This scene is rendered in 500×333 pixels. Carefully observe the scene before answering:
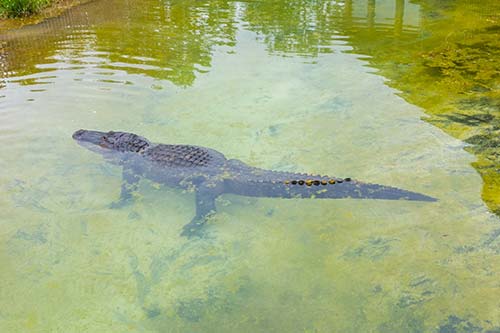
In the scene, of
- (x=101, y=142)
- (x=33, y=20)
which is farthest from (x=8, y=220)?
(x=33, y=20)

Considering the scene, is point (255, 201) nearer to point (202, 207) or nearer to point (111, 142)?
point (202, 207)

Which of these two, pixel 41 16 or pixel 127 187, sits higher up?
pixel 41 16

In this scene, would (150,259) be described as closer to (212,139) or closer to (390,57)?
(212,139)

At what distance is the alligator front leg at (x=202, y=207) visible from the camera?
3693 millimetres

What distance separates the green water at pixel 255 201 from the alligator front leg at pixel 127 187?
0.10 meters

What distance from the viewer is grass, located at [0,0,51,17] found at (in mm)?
10258

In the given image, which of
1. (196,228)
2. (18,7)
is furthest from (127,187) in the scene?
(18,7)

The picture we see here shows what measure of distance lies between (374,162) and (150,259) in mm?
2329

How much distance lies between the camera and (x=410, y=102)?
5.74m

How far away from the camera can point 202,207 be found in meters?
3.86

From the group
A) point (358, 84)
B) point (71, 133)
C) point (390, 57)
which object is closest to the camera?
point (71, 133)

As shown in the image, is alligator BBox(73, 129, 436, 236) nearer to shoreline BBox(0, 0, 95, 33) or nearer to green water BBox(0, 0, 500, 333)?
green water BBox(0, 0, 500, 333)

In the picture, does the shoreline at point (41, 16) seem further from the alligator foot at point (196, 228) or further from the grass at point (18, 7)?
the alligator foot at point (196, 228)

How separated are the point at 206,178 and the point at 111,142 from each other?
51.9 inches
